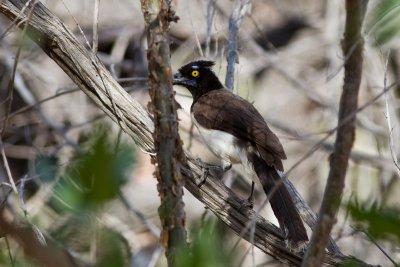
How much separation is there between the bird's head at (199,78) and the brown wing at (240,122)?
36 cm

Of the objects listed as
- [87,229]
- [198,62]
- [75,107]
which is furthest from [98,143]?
[75,107]

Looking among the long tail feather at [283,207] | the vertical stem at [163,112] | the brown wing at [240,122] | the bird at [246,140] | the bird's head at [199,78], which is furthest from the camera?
the bird's head at [199,78]

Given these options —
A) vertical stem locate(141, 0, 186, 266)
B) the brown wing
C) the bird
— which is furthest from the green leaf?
the brown wing

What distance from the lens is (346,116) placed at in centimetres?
202

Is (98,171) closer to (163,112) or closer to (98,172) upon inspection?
(98,172)

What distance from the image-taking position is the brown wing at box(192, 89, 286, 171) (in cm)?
424

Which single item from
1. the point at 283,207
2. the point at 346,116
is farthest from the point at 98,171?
the point at 283,207

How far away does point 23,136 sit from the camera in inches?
298

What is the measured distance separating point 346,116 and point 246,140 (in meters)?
2.51

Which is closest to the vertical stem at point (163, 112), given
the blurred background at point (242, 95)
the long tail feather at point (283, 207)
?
the long tail feather at point (283, 207)

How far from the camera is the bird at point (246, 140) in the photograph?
12.7 ft

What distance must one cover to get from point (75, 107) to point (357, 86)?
5.59 metres

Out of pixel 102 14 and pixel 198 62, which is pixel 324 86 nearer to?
pixel 102 14

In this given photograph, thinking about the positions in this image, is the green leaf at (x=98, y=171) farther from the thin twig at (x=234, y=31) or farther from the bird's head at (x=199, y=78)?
the bird's head at (x=199, y=78)
